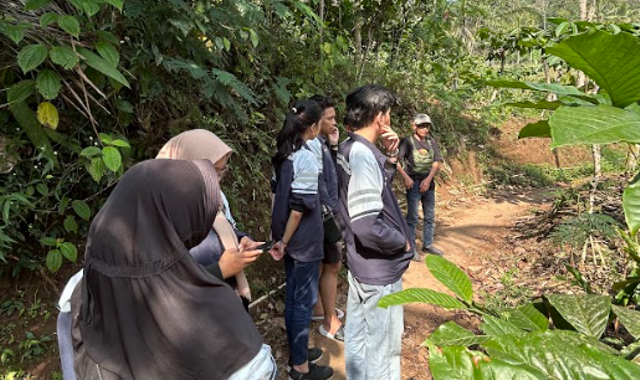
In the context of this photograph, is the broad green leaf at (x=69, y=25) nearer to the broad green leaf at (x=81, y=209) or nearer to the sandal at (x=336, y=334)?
the broad green leaf at (x=81, y=209)

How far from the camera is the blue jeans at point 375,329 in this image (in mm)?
2299

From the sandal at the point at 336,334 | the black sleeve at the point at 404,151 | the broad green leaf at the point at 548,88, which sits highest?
the broad green leaf at the point at 548,88

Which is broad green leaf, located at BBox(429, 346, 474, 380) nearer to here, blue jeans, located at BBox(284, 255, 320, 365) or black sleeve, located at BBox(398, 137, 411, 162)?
blue jeans, located at BBox(284, 255, 320, 365)

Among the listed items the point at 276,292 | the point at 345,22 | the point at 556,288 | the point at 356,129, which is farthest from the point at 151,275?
the point at 345,22

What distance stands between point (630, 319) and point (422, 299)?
22.6 inches

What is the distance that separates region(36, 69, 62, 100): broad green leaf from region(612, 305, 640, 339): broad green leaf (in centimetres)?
247

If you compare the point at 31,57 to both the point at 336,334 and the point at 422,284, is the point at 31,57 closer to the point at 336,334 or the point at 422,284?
the point at 336,334

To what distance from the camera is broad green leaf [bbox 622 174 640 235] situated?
1.80 ft

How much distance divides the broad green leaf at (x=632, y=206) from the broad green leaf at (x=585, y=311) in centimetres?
51

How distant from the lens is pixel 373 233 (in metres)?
2.16

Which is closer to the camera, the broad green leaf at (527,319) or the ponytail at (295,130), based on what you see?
the broad green leaf at (527,319)

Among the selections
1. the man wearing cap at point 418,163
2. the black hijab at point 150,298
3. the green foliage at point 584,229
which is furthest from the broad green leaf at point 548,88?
the green foliage at point 584,229

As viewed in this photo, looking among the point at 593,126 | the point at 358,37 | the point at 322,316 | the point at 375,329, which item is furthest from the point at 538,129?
the point at 358,37

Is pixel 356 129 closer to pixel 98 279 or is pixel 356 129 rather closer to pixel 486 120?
pixel 98 279
